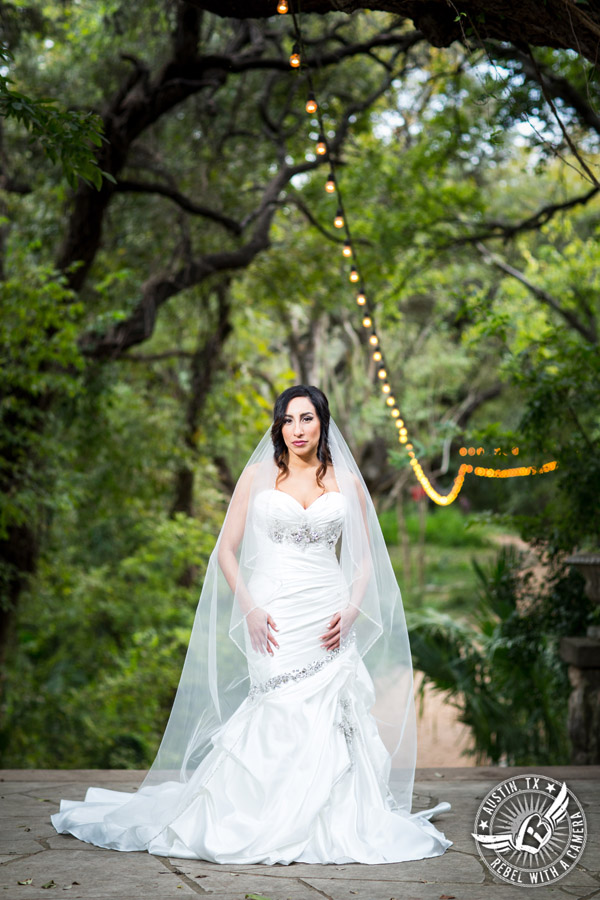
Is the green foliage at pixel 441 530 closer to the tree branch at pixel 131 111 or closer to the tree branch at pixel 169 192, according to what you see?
the tree branch at pixel 169 192

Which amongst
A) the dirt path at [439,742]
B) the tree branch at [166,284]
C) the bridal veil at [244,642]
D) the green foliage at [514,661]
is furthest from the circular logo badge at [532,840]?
the dirt path at [439,742]

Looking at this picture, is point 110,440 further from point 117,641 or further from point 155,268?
point 117,641

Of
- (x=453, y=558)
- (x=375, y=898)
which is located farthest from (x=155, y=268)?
(x=453, y=558)

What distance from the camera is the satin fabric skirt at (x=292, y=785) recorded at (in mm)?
3316

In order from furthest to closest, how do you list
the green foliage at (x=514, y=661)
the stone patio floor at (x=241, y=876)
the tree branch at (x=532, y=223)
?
the tree branch at (x=532, y=223)
the green foliage at (x=514, y=661)
the stone patio floor at (x=241, y=876)

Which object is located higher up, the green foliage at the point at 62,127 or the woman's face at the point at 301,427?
the green foliage at the point at 62,127

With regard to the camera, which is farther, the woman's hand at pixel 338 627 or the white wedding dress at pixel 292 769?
the woman's hand at pixel 338 627

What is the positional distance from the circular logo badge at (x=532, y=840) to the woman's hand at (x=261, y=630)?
3.49ft

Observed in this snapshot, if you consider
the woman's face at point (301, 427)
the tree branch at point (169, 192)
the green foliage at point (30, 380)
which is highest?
the tree branch at point (169, 192)

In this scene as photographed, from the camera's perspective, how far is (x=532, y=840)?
3.40 metres

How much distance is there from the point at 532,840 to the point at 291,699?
1074 millimetres

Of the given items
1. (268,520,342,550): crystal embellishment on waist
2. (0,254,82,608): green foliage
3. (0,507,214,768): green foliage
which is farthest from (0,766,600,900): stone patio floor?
(0,507,214,768): green foliage

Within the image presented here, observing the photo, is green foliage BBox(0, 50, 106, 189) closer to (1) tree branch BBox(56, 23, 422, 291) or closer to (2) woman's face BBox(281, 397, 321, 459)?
(2) woman's face BBox(281, 397, 321, 459)

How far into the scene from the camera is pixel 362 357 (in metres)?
17.0
